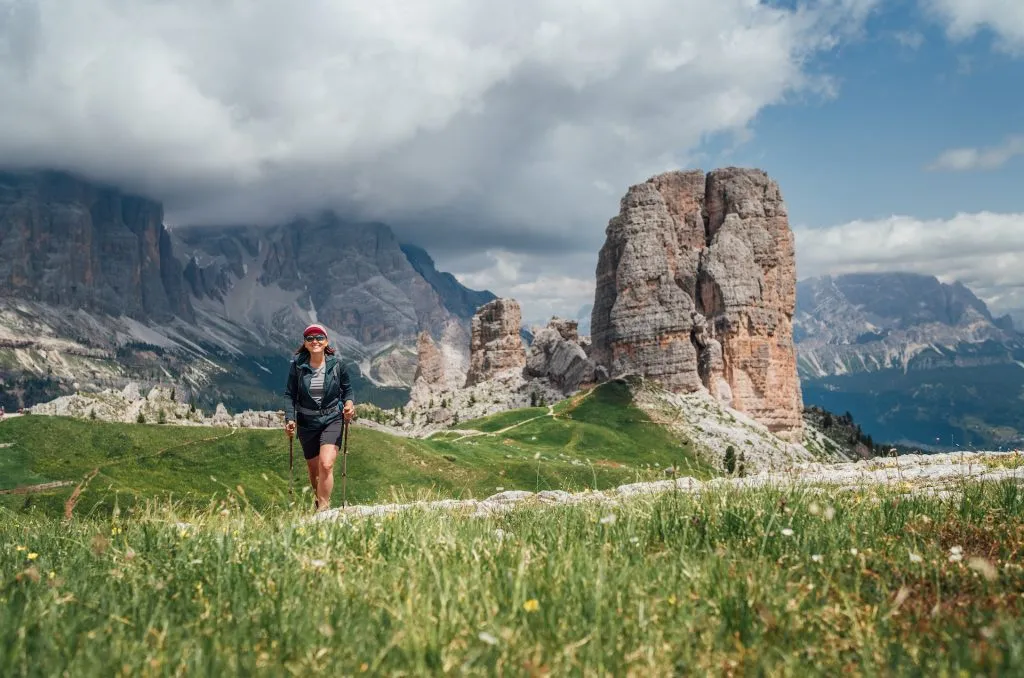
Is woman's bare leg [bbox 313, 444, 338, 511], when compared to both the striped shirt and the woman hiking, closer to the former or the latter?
the woman hiking

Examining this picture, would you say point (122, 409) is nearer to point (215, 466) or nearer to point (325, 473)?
point (215, 466)

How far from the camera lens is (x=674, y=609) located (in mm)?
4340

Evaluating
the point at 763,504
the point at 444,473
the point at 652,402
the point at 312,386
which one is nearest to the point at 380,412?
the point at 652,402

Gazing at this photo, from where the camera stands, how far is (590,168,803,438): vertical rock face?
80062 millimetres

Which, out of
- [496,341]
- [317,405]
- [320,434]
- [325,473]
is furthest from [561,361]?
[325,473]

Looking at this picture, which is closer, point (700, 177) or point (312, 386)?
point (312, 386)

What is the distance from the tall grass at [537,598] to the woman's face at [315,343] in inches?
319

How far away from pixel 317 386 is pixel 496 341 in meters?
106

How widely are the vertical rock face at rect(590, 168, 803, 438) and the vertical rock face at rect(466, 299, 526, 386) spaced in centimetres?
3056

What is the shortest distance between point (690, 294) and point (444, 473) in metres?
57.2

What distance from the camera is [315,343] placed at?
14.6 m

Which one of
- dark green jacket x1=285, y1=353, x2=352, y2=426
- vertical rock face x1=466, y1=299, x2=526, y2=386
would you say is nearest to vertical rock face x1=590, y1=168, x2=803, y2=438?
vertical rock face x1=466, y1=299, x2=526, y2=386

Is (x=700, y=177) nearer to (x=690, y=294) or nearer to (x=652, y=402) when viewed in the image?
(x=690, y=294)

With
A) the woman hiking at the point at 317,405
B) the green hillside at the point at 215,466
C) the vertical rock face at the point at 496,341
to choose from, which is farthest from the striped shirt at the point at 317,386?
the vertical rock face at the point at 496,341
